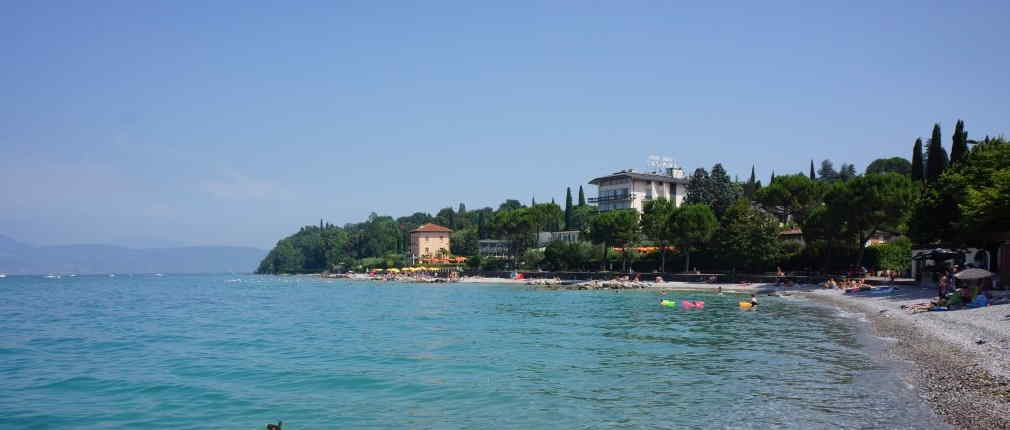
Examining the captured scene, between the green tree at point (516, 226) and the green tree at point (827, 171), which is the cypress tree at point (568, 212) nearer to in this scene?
the green tree at point (516, 226)

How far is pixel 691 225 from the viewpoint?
70125mm

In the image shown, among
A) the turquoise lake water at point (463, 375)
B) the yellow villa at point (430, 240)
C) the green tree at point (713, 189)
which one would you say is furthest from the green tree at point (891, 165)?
the turquoise lake water at point (463, 375)

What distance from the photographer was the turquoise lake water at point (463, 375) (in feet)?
47.2

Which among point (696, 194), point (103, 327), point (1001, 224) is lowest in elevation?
point (103, 327)

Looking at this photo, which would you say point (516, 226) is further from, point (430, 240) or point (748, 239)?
point (430, 240)

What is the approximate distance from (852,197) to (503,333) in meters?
37.6

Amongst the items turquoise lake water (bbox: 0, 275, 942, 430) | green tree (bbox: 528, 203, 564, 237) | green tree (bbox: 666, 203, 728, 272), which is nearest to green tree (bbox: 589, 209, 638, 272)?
green tree (bbox: 666, 203, 728, 272)

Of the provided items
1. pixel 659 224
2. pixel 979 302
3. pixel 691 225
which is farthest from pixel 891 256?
pixel 979 302

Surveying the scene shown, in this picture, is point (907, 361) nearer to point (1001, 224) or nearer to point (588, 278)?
point (1001, 224)

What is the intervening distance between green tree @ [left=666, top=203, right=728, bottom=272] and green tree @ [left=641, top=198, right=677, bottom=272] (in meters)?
0.65

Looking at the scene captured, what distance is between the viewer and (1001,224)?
3419cm

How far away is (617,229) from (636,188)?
1003 inches

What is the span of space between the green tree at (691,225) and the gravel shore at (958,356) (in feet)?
114

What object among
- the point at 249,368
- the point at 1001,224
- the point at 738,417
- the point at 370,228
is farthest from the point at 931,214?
the point at 370,228
